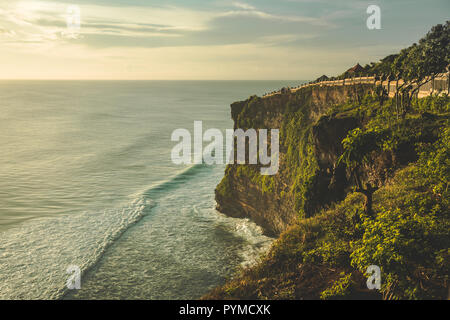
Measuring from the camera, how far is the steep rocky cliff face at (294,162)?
23500mm

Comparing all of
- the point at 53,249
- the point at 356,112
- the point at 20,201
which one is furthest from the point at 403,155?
the point at 20,201

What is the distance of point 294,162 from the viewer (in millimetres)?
31859

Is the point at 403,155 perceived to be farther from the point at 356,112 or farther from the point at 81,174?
the point at 81,174

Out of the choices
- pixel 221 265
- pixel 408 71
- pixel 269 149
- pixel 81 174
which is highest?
pixel 408 71

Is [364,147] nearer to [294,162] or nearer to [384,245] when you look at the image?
[384,245]

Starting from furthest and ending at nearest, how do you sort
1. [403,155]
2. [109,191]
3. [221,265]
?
[109,191] < [221,265] < [403,155]

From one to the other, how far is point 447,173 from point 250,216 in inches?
981

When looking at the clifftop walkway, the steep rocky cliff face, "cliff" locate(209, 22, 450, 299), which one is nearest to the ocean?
the steep rocky cliff face

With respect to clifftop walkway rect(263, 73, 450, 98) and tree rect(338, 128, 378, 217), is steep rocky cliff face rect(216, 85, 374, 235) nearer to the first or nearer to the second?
clifftop walkway rect(263, 73, 450, 98)

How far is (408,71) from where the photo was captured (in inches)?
869

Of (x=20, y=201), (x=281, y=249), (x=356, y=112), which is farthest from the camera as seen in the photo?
(x=20, y=201)

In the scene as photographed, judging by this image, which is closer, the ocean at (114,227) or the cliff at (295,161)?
the cliff at (295,161)

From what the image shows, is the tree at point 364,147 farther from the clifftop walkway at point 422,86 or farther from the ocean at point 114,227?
the ocean at point 114,227

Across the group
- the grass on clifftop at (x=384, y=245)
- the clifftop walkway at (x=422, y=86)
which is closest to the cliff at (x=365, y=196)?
the grass on clifftop at (x=384, y=245)
